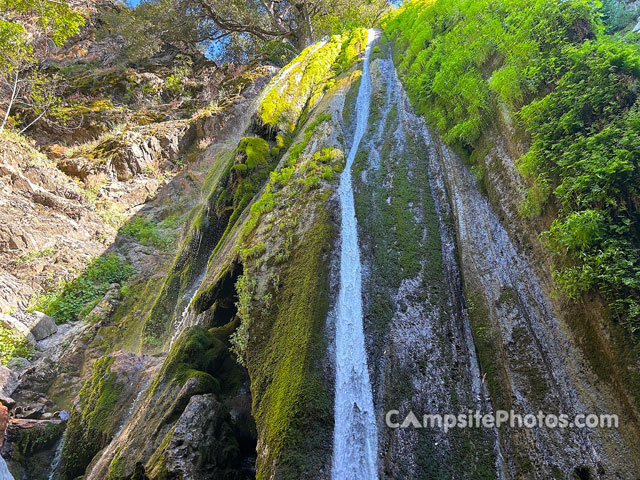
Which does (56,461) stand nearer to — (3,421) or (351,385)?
(3,421)

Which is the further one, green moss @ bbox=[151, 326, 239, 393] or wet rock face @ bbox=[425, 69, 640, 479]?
green moss @ bbox=[151, 326, 239, 393]

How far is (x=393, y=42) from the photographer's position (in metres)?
17.7

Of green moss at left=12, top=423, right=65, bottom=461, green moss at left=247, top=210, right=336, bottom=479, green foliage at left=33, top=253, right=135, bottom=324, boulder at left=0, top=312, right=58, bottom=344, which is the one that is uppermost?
green foliage at left=33, top=253, right=135, bottom=324

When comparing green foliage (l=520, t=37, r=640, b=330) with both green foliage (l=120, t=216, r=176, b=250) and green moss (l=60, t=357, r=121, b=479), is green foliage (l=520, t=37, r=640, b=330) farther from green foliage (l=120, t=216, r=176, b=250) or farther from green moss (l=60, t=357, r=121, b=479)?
green foliage (l=120, t=216, r=176, b=250)

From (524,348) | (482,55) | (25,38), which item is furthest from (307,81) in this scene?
(524,348)

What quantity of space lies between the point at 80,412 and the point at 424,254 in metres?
8.69

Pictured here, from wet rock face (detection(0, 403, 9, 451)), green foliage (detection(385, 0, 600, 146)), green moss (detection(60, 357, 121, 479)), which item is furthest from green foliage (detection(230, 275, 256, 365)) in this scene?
green foliage (detection(385, 0, 600, 146))

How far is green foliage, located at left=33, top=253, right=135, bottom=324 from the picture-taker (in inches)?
451

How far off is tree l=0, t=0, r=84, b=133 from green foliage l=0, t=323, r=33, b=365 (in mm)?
8618

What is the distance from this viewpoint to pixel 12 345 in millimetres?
9789

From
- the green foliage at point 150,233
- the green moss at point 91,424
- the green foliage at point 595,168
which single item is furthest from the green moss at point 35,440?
the green foliage at point 595,168

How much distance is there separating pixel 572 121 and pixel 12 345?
14.9 metres

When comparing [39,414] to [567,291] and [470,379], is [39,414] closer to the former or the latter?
[470,379]

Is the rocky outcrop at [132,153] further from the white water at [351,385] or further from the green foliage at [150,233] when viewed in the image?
the white water at [351,385]
